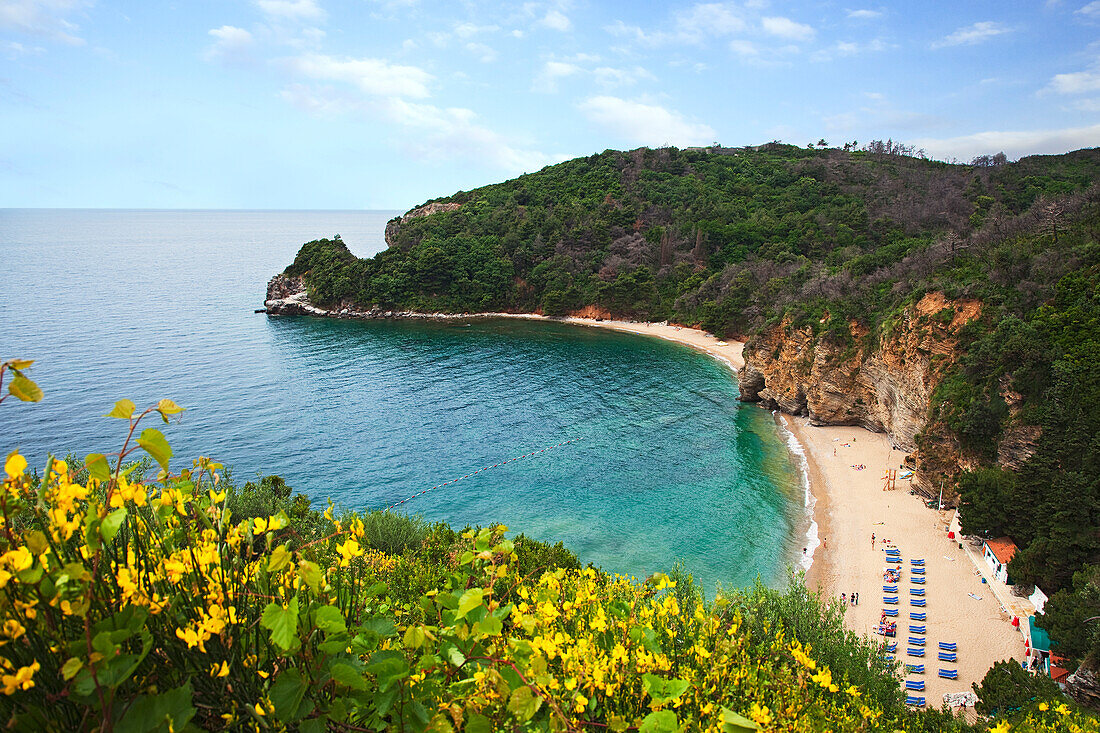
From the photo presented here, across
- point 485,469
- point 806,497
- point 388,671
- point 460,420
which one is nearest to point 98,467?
point 388,671

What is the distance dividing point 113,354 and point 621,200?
73788 millimetres

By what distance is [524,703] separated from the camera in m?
2.97

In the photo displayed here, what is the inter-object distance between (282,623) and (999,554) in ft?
98.9

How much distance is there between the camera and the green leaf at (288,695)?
9.27 ft

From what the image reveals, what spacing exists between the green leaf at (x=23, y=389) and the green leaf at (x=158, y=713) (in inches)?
55.3

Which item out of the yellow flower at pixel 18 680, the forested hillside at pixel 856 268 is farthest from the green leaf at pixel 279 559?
the forested hillside at pixel 856 268

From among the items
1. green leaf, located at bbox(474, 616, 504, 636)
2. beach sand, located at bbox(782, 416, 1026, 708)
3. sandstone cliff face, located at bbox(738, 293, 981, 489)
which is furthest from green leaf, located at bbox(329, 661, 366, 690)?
sandstone cliff face, located at bbox(738, 293, 981, 489)

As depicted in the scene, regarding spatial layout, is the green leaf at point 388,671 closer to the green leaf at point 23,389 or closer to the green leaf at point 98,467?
the green leaf at point 98,467

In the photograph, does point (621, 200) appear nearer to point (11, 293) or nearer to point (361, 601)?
point (11, 293)

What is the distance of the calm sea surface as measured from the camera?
30.5m

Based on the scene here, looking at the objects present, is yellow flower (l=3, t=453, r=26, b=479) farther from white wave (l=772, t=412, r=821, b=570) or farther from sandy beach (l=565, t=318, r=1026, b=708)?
white wave (l=772, t=412, r=821, b=570)

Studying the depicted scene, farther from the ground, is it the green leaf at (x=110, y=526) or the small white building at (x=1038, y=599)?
the green leaf at (x=110, y=526)

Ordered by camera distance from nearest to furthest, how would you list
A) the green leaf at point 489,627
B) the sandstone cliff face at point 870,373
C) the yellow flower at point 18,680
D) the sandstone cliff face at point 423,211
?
the yellow flower at point 18,680 < the green leaf at point 489,627 < the sandstone cliff face at point 870,373 < the sandstone cliff face at point 423,211

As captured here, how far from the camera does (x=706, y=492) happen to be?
108 feet
